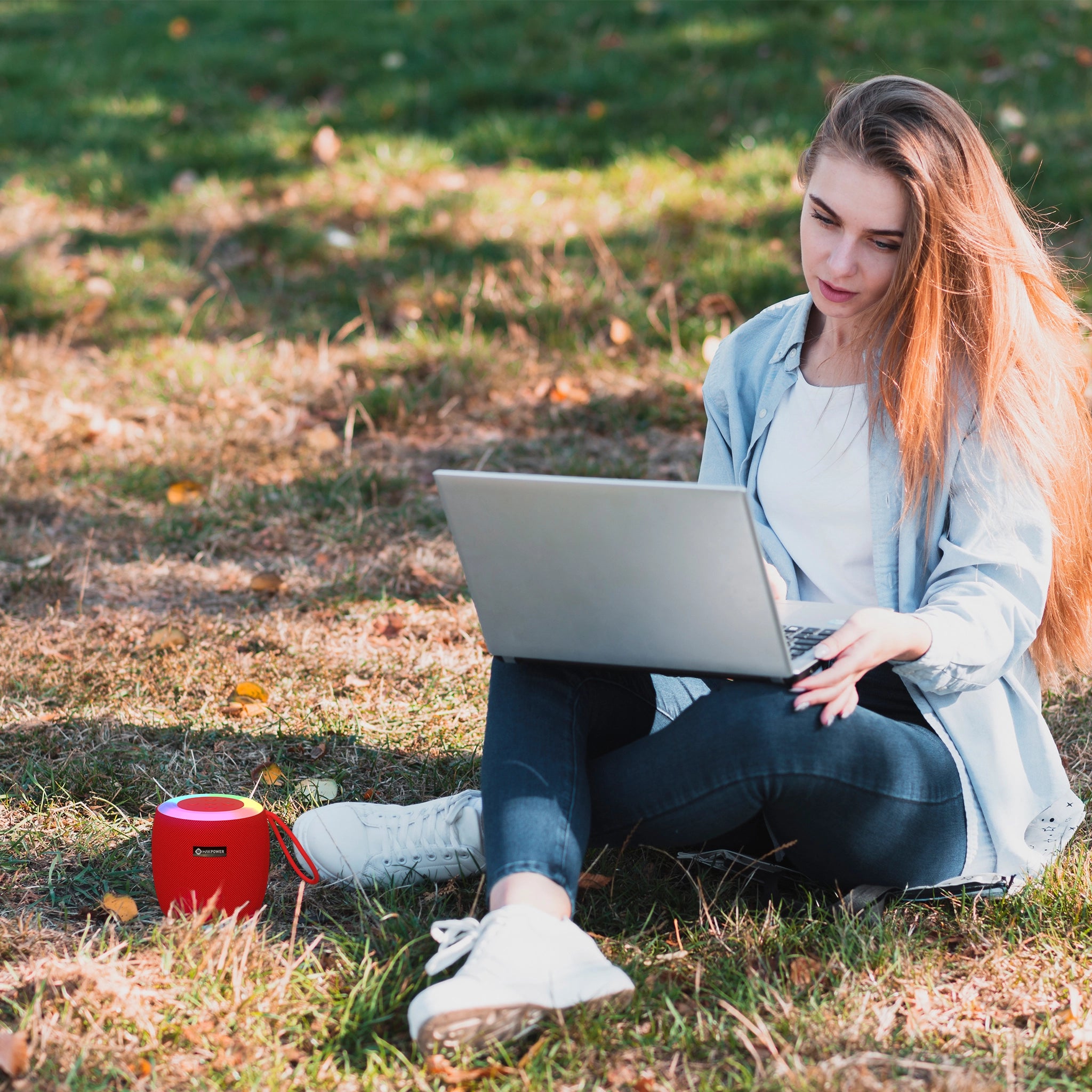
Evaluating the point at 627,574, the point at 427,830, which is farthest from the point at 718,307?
the point at 627,574

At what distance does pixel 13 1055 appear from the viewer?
152 cm

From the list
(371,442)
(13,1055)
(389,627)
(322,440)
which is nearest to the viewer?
(13,1055)

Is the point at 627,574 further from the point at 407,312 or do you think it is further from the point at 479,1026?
the point at 407,312

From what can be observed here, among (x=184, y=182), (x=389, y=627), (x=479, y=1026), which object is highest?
(x=184, y=182)

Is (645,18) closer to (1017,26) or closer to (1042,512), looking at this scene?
(1017,26)

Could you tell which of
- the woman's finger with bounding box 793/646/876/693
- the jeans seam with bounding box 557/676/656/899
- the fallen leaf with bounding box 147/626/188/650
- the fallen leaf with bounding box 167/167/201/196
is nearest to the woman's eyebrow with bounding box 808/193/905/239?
the woman's finger with bounding box 793/646/876/693

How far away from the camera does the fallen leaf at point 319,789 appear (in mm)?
2281

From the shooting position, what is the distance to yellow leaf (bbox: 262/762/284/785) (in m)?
2.35

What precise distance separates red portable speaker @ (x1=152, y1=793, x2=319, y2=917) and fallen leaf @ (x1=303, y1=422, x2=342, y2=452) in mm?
2023

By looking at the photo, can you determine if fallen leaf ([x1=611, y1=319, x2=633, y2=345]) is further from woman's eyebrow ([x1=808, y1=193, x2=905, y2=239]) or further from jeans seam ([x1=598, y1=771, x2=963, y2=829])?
jeans seam ([x1=598, y1=771, x2=963, y2=829])

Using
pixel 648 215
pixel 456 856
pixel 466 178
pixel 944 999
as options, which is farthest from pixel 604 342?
pixel 944 999

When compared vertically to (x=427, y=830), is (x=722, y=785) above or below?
above

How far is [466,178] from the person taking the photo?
5480 millimetres

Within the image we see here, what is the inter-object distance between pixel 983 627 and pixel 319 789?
1.21 meters
